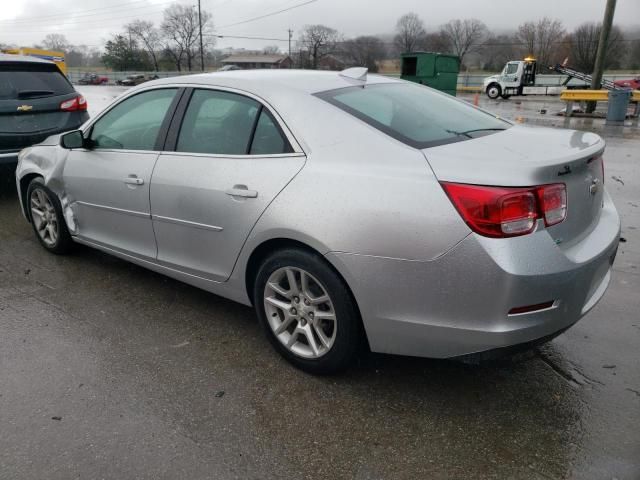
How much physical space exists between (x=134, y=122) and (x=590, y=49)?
7463cm

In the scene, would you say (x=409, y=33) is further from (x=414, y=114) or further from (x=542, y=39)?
(x=414, y=114)

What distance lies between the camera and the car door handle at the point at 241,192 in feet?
9.42

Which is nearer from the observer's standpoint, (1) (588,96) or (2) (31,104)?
(2) (31,104)

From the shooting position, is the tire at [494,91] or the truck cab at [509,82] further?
the tire at [494,91]

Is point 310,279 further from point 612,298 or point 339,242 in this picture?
point 612,298

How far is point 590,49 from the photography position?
6581 centimetres

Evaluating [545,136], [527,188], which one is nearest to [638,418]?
[527,188]

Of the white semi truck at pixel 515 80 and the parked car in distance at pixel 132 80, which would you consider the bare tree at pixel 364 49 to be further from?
the white semi truck at pixel 515 80

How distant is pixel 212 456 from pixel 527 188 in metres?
1.79

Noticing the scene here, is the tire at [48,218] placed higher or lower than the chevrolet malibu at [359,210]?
lower

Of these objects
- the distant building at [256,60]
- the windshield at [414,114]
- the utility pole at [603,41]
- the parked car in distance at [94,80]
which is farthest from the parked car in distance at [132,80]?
the windshield at [414,114]

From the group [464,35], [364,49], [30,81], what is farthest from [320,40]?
[30,81]

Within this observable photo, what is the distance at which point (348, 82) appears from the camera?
3299 mm

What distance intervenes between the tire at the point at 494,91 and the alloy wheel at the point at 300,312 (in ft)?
103
